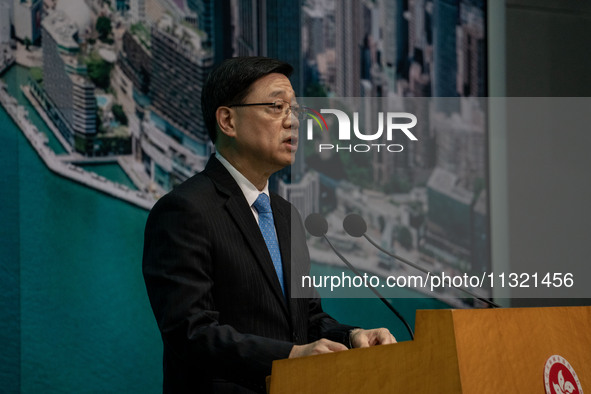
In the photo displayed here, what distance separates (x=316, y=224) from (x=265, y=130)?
0.33 metres

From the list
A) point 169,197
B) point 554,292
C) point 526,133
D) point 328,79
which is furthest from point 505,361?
point 328,79

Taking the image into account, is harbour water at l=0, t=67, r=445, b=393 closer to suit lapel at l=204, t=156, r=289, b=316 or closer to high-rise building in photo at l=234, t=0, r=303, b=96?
high-rise building in photo at l=234, t=0, r=303, b=96

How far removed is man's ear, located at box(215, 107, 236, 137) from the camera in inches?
85.7

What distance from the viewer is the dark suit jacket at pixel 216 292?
172cm

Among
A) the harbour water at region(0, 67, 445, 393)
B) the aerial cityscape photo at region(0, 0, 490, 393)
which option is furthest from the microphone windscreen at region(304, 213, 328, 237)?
the harbour water at region(0, 67, 445, 393)

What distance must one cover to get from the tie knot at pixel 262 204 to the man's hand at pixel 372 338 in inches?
19.0

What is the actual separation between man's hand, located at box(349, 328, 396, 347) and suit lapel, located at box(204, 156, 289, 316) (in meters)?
0.23

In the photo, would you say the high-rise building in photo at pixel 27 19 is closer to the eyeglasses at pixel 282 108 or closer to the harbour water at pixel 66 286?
the harbour water at pixel 66 286

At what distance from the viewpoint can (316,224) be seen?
2049 millimetres

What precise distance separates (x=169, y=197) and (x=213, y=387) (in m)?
0.51

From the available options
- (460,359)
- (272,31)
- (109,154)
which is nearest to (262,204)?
(460,359)

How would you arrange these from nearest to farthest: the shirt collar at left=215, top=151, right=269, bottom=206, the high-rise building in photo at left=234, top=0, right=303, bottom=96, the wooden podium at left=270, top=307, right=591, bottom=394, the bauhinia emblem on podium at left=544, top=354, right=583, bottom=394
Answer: the wooden podium at left=270, top=307, right=591, bottom=394 < the bauhinia emblem on podium at left=544, top=354, right=583, bottom=394 < the shirt collar at left=215, top=151, right=269, bottom=206 < the high-rise building in photo at left=234, top=0, right=303, bottom=96

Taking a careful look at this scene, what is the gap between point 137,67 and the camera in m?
3.62

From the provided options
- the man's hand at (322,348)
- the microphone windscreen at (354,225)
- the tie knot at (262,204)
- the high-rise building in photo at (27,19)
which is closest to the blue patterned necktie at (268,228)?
the tie knot at (262,204)
